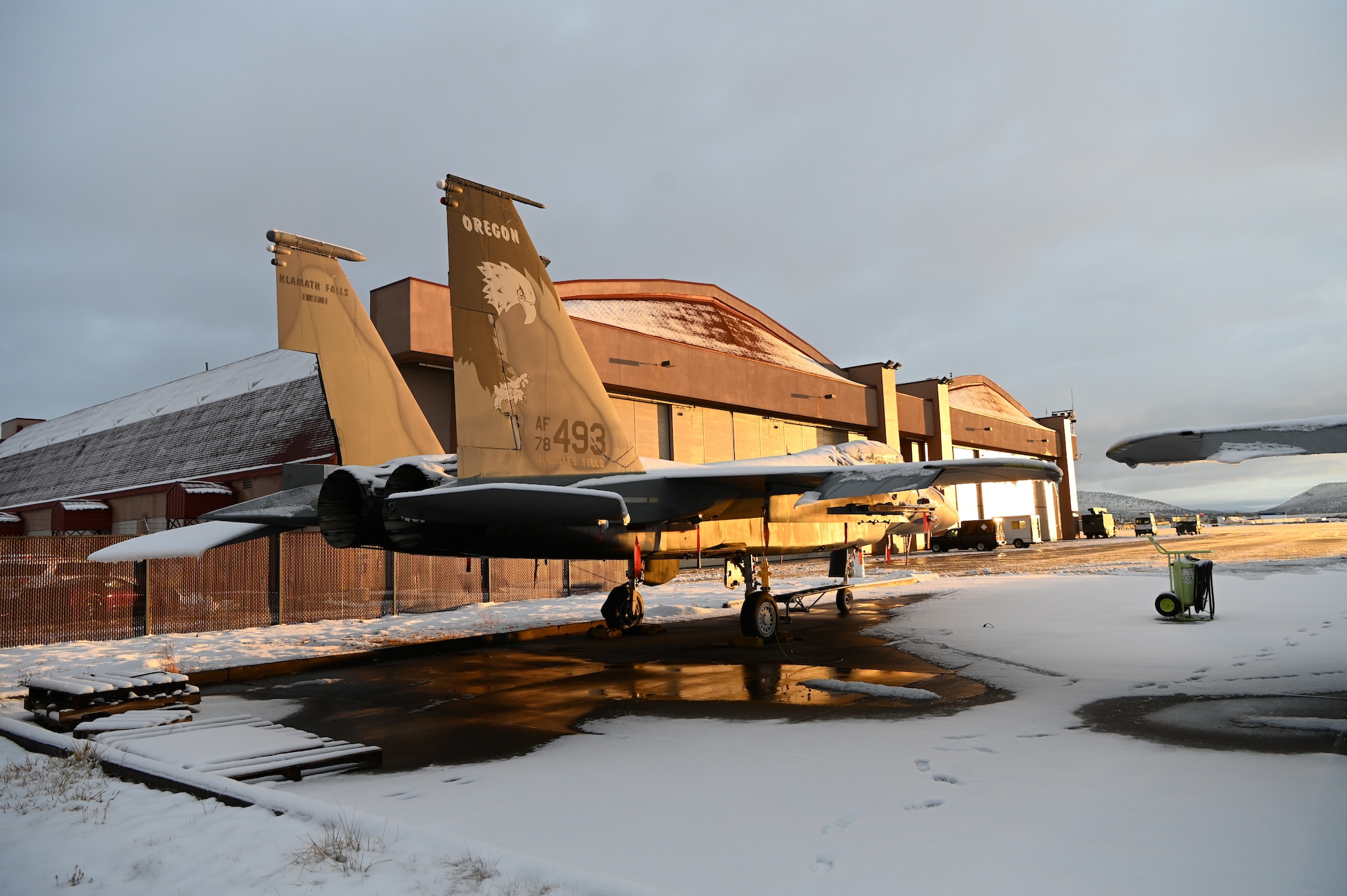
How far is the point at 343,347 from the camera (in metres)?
10.9

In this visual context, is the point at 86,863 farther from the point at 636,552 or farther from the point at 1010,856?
the point at 636,552

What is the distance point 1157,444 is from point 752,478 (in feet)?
23.1

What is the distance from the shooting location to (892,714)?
754cm

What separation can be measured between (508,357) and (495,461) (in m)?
1.23

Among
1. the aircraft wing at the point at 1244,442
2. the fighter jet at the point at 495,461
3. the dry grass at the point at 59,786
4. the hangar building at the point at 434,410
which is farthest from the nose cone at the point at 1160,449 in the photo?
the hangar building at the point at 434,410

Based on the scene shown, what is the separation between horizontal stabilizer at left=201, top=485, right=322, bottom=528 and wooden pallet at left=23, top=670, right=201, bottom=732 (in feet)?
6.76

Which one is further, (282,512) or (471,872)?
(282,512)

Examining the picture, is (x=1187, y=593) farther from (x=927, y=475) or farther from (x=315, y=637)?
(x=315, y=637)

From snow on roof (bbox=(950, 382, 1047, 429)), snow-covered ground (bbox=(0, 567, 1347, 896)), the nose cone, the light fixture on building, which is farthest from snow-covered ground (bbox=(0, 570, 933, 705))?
snow on roof (bbox=(950, 382, 1047, 429))

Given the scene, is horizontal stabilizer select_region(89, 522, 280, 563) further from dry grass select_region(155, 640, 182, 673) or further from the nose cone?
the nose cone

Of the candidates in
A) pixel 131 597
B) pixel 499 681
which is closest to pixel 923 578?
pixel 499 681

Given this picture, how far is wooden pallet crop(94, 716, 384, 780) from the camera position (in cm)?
593

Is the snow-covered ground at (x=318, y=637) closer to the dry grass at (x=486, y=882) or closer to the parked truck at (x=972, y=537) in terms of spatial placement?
the dry grass at (x=486, y=882)

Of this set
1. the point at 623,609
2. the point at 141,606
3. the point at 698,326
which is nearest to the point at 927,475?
the point at 623,609
